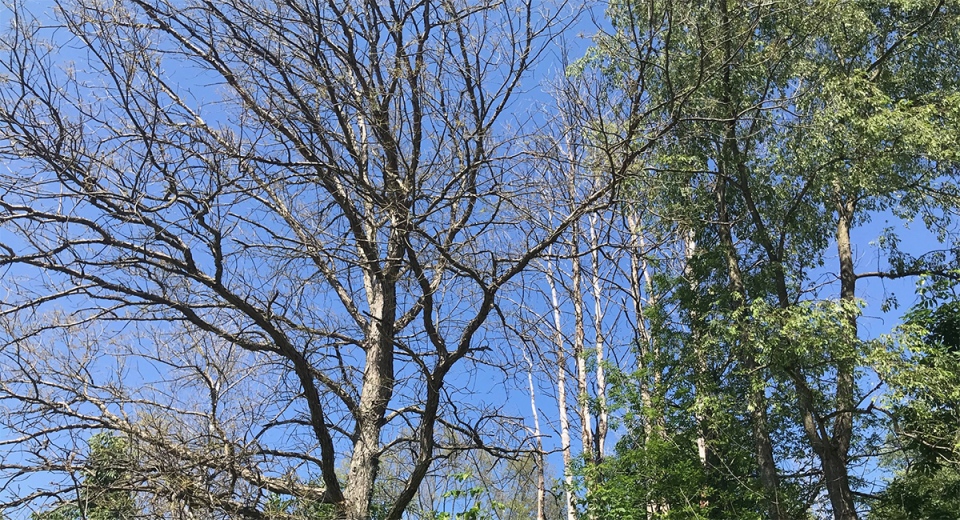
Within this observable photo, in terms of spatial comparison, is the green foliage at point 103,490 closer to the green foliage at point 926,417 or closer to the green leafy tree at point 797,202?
the green leafy tree at point 797,202

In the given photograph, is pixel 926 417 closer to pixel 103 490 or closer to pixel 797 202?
pixel 797 202

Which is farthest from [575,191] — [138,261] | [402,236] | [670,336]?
[670,336]

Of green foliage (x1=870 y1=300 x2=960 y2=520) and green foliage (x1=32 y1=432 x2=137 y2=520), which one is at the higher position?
green foliage (x1=870 y1=300 x2=960 y2=520)

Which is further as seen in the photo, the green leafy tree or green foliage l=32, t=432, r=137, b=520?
the green leafy tree

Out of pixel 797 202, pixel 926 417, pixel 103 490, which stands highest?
pixel 797 202

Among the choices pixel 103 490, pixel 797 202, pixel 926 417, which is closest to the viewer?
pixel 103 490

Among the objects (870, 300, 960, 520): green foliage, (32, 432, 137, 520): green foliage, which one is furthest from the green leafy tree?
(32, 432, 137, 520): green foliage

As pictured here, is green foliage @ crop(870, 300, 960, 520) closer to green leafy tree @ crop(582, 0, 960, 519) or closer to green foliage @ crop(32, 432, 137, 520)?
green leafy tree @ crop(582, 0, 960, 519)

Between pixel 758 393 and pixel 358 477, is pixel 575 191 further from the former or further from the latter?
pixel 758 393

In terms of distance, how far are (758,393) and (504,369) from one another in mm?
5841

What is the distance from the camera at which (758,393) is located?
362 inches

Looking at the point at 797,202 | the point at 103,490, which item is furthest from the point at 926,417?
the point at 103,490

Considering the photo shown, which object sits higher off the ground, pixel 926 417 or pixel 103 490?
pixel 926 417

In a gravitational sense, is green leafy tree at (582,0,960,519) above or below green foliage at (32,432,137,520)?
above
